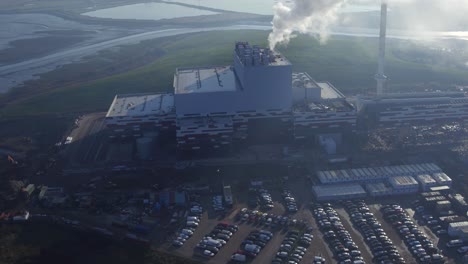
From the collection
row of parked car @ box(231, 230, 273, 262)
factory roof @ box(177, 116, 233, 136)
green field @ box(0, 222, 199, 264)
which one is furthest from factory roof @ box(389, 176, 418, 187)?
green field @ box(0, 222, 199, 264)

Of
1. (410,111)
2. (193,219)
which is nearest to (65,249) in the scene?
(193,219)

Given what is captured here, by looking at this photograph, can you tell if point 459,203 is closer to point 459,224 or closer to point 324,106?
point 459,224

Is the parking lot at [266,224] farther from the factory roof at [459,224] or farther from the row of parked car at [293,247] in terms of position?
the factory roof at [459,224]

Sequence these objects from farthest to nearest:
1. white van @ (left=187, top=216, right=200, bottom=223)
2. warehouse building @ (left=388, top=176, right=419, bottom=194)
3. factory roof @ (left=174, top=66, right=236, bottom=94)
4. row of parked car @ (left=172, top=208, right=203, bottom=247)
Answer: factory roof @ (left=174, top=66, right=236, bottom=94), warehouse building @ (left=388, top=176, right=419, bottom=194), white van @ (left=187, top=216, right=200, bottom=223), row of parked car @ (left=172, top=208, right=203, bottom=247)

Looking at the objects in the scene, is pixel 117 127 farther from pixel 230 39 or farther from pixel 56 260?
pixel 230 39

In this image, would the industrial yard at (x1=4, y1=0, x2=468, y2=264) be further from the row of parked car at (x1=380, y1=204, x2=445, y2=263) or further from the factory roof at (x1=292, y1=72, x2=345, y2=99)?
the factory roof at (x1=292, y1=72, x2=345, y2=99)

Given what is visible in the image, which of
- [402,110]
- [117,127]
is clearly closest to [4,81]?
[117,127]
